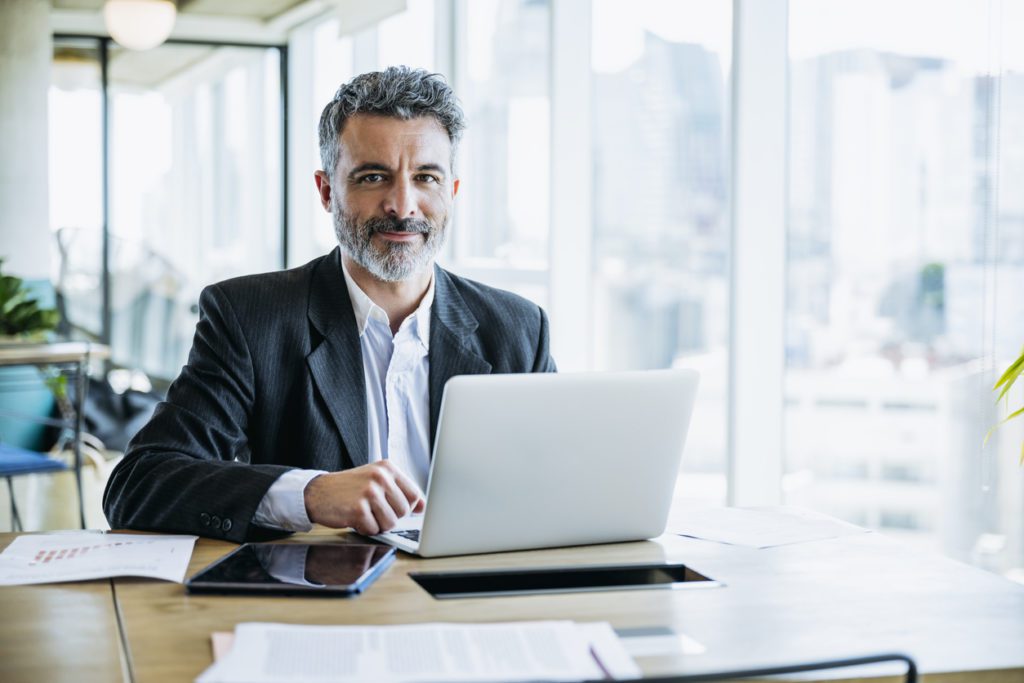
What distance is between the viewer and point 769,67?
328 centimetres

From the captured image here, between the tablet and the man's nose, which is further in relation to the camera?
the man's nose

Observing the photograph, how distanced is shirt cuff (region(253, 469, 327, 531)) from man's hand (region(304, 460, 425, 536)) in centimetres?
1

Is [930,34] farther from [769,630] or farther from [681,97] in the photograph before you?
[769,630]

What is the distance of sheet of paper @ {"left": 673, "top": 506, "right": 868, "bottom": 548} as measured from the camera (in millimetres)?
1720

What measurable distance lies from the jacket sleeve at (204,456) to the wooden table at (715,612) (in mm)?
63

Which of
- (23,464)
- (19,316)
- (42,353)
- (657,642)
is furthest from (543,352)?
(19,316)

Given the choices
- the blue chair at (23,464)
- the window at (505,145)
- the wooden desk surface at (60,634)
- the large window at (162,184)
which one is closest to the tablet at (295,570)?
the wooden desk surface at (60,634)

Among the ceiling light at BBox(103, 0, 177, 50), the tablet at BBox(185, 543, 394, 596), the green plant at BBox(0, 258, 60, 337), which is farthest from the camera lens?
the ceiling light at BBox(103, 0, 177, 50)

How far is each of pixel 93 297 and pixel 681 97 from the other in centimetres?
470

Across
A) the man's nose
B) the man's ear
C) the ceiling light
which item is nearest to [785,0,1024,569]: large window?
the man's nose

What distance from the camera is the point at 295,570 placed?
140 centimetres

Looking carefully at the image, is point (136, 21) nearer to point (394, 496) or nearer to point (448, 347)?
point (448, 347)

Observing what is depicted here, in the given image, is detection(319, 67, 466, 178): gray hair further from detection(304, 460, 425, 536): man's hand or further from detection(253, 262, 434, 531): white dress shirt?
detection(304, 460, 425, 536): man's hand

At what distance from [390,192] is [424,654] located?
47.7 inches
